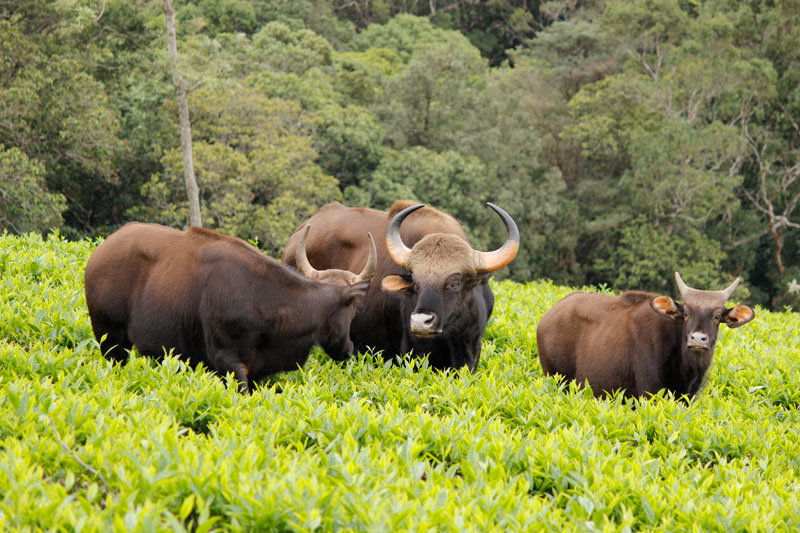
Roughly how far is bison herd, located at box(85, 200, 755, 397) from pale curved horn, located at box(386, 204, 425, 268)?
13 mm

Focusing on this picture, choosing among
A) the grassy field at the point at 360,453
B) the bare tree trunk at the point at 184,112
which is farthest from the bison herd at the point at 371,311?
the bare tree trunk at the point at 184,112

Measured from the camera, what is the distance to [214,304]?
22.9 feet

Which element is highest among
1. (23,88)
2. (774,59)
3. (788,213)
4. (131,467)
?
(131,467)

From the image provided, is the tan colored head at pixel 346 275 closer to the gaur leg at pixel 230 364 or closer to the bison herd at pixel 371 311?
the bison herd at pixel 371 311

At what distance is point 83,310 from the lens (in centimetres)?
872

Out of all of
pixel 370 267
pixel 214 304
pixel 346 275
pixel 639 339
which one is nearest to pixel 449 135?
pixel 639 339

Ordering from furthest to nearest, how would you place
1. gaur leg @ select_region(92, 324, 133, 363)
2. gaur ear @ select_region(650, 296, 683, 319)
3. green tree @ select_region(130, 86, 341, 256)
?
green tree @ select_region(130, 86, 341, 256), gaur ear @ select_region(650, 296, 683, 319), gaur leg @ select_region(92, 324, 133, 363)

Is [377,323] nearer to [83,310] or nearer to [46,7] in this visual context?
[83,310]

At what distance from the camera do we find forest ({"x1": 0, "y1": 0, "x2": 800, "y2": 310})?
27.0 metres

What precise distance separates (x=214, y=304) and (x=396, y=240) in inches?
74.2

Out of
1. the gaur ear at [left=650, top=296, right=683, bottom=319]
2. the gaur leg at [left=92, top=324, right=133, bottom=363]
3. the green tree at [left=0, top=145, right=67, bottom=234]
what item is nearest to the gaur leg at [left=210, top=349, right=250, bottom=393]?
the gaur leg at [left=92, top=324, right=133, bottom=363]

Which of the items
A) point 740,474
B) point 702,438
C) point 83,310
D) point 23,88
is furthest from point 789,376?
point 23,88

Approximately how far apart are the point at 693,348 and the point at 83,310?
590 cm

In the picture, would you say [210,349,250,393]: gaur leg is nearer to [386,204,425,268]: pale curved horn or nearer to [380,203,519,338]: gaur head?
[380,203,519,338]: gaur head
